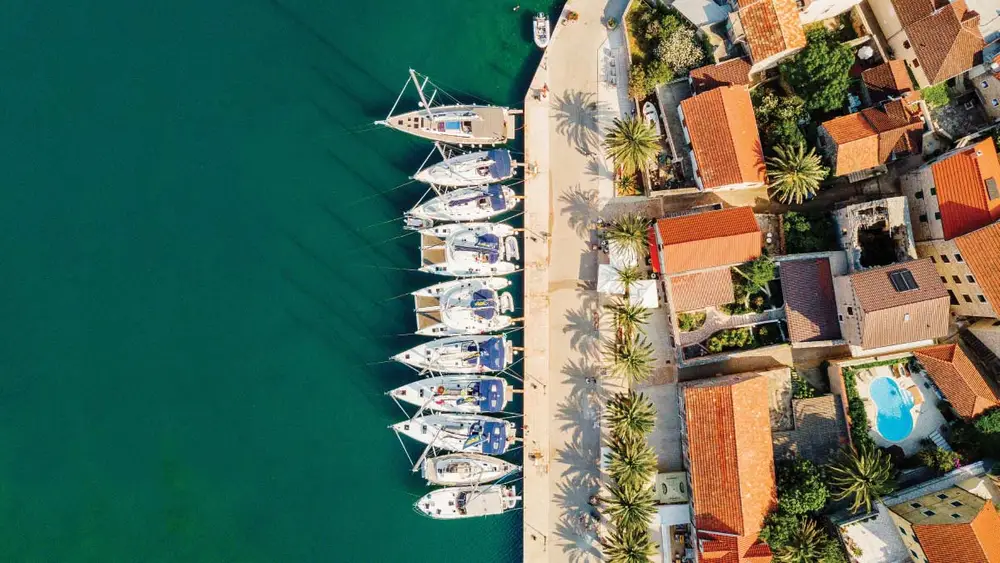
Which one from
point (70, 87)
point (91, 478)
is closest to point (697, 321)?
point (91, 478)

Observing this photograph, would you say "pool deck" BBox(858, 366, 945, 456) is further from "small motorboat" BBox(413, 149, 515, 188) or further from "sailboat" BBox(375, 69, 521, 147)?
"sailboat" BBox(375, 69, 521, 147)

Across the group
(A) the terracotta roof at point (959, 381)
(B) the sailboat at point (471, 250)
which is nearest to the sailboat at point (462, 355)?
(B) the sailboat at point (471, 250)

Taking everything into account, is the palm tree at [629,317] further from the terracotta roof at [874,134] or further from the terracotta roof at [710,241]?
the terracotta roof at [874,134]

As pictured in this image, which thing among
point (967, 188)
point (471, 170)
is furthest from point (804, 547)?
point (471, 170)

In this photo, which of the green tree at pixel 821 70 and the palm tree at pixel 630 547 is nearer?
the green tree at pixel 821 70

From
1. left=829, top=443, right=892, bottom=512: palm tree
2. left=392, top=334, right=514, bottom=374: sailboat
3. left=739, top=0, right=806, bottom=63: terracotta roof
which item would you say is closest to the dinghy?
left=392, top=334, right=514, bottom=374: sailboat

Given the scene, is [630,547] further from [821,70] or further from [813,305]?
[821,70]
